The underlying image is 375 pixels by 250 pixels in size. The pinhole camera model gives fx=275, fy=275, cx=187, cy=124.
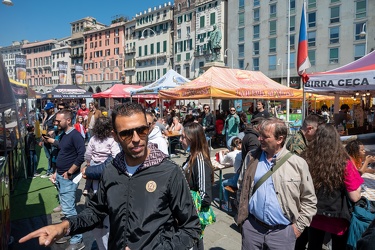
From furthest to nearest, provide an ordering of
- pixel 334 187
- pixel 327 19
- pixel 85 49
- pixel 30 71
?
pixel 30 71
pixel 85 49
pixel 327 19
pixel 334 187

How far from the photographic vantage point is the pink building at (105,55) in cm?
6862

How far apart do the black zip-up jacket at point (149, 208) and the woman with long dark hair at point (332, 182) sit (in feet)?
5.38

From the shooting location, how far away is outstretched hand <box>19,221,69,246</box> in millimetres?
1356

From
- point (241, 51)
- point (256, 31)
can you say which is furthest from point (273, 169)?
point (241, 51)

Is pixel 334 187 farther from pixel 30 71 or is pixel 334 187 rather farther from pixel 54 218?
pixel 30 71

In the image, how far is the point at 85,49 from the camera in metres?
76.2

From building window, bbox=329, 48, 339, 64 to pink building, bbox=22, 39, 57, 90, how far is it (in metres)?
80.5

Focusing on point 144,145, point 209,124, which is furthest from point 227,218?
point 209,124

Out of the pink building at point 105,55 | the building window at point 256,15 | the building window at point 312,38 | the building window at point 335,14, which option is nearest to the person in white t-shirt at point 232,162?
the building window at point 312,38

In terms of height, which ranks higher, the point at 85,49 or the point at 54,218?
the point at 85,49

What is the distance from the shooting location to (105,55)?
234ft

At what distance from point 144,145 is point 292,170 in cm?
134

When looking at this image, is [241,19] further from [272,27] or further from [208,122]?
[208,122]


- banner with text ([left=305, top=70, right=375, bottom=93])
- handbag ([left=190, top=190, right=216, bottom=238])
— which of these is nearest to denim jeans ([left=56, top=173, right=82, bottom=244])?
handbag ([left=190, top=190, right=216, bottom=238])
